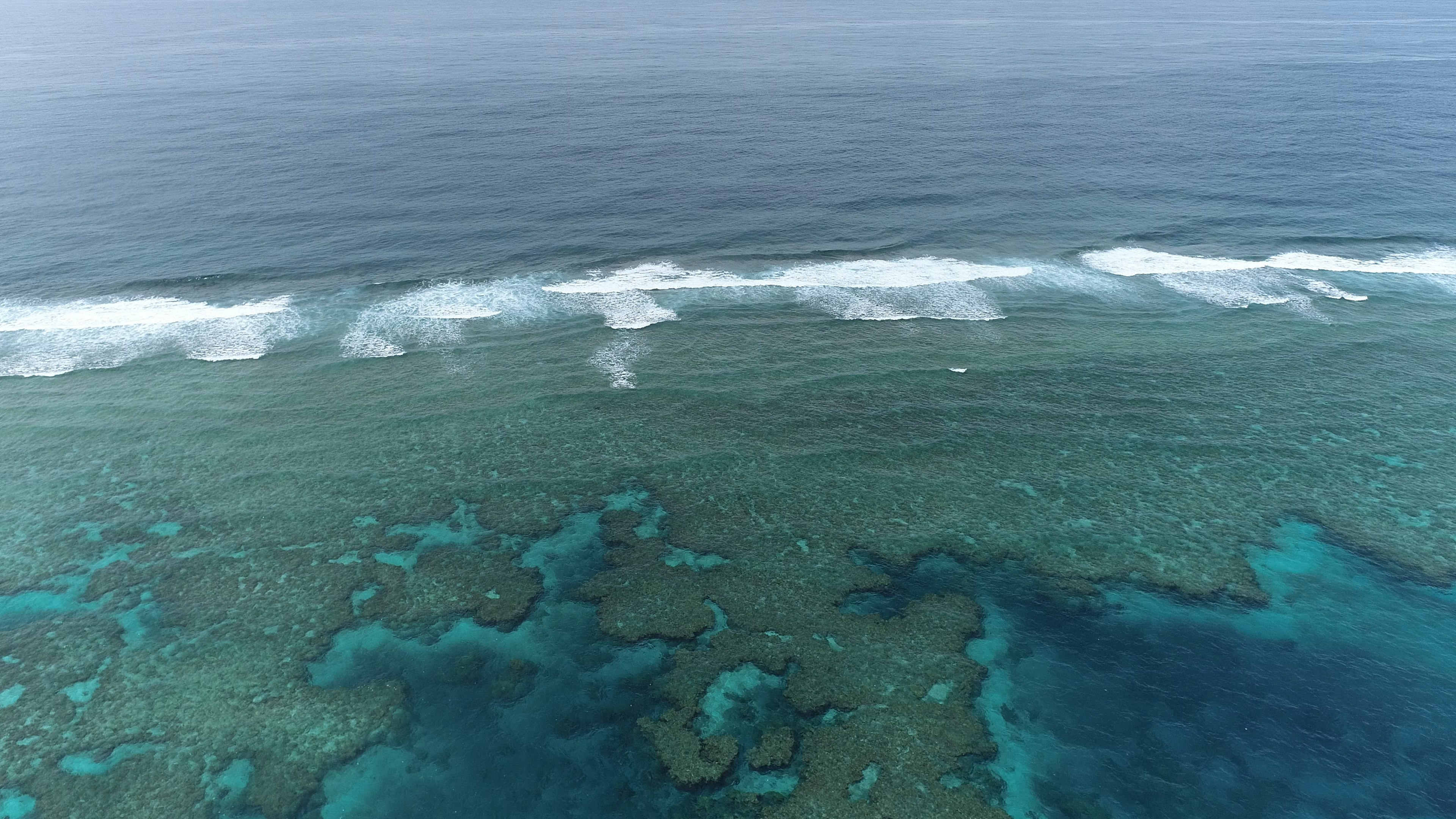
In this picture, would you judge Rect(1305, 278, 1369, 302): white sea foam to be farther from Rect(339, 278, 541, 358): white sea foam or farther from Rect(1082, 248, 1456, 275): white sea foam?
Rect(339, 278, 541, 358): white sea foam

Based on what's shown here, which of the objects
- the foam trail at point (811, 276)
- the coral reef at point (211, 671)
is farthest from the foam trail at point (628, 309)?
the coral reef at point (211, 671)

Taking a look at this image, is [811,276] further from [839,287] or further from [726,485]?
[726,485]

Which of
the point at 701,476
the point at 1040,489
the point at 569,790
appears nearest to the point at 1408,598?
the point at 1040,489

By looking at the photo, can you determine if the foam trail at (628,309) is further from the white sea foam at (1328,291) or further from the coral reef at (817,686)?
the white sea foam at (1328,291)

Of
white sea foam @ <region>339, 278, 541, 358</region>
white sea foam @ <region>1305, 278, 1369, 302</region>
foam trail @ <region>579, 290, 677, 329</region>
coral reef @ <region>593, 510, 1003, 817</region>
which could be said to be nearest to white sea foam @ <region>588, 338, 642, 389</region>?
foam trail @ <region>579, 290, 677, 329</region>

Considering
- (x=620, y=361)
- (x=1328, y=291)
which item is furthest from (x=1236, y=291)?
(x=620, y=361)

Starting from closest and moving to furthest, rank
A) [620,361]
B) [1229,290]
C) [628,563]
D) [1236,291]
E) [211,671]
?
[211,671] < [628,563] < [620,361] < [1236,291] < [1229,290]
